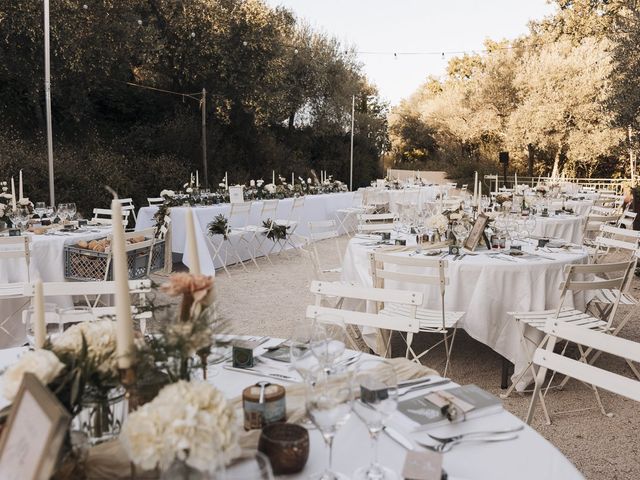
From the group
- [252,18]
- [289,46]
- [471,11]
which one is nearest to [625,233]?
[252,18]

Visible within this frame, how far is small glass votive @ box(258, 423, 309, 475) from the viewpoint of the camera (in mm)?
1237

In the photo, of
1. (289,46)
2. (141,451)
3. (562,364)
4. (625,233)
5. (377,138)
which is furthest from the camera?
(377,138)

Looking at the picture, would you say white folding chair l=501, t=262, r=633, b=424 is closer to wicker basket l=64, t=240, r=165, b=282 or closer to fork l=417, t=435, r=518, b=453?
fork l=417, t=435, r=518, b=453

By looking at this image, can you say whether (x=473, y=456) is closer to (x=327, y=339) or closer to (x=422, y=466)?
(x=422, y=466)

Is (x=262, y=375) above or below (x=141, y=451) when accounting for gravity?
below

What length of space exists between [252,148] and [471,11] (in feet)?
33.2

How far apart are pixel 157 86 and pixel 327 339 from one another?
16.3 metres

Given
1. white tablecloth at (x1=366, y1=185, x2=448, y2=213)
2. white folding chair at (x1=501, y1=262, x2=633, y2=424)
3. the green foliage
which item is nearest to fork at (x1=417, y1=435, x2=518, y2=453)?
white folding chair at (x1=501, y1=262, x2=633, y2=424)

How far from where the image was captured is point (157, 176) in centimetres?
1411

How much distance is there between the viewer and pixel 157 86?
54.0 feet

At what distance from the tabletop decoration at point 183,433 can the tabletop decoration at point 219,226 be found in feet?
23.2

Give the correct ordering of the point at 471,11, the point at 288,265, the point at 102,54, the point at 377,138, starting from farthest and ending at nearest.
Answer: the point at 377,138
the point at 471,11
the point at 102,54
the point at 288,265

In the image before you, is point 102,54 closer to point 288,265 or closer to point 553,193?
point 288,265

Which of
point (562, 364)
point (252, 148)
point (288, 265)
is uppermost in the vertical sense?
point (252, 148)
